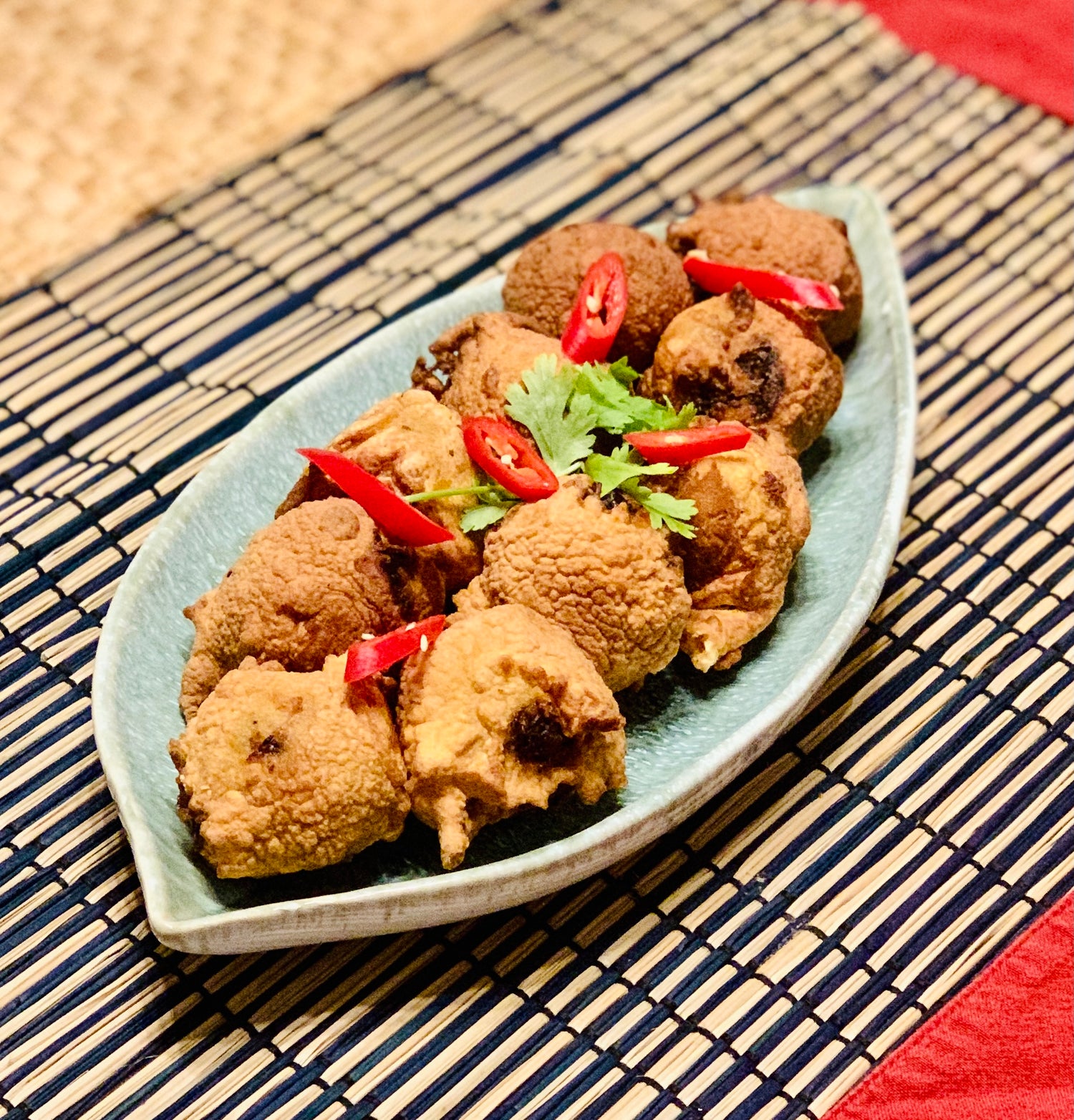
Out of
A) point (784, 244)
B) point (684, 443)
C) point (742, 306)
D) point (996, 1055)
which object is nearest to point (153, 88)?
point (784, 244)

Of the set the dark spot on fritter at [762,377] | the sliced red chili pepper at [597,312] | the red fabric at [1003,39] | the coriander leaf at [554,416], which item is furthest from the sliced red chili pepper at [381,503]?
the red fabric at [1003,39]

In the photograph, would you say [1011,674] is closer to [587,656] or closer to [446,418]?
[587,656]

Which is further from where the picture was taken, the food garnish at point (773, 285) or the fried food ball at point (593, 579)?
the food garnish at point (773, 285)

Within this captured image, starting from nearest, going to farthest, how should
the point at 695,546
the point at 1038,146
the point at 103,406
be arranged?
the point at 695,546, the point at 103,406, the point at 1038,146

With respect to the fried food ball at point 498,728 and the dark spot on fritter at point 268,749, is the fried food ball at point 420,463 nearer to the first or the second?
the fried food ball at point 498,728

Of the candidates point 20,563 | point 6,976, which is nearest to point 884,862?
point 6,976

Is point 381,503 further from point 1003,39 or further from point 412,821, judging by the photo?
point 1003,39
